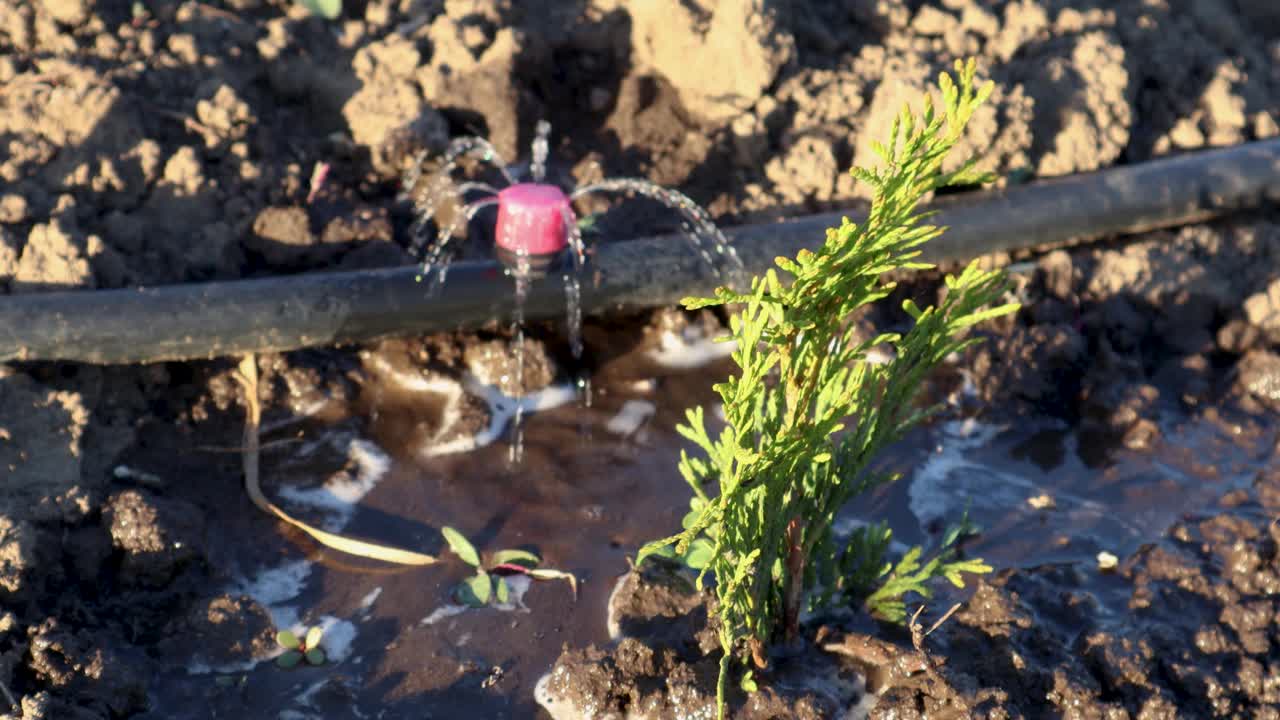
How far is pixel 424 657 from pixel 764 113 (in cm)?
337

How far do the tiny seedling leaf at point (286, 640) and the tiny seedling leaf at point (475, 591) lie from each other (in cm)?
59

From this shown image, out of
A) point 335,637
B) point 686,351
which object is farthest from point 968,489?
point 335,637

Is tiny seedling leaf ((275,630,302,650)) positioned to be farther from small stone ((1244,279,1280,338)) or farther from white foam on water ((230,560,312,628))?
small stone ((1244,279,1280,338))

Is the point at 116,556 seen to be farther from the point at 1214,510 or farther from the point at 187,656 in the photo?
the point at 1214,510

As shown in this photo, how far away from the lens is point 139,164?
534 cm

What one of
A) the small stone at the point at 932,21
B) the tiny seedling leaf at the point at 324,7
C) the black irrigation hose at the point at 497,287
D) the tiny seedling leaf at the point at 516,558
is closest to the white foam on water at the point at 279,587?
the tiny seedling leaf at the point at 516,558

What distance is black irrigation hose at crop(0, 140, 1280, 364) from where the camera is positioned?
15.2 feet

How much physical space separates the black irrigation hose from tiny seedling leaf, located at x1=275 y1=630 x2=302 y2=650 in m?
1.30

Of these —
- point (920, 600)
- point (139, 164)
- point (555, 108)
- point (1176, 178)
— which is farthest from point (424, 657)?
point (1176, 178)

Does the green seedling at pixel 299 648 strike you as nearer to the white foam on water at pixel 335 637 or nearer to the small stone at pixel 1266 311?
the white foam on water at pixel 335 637

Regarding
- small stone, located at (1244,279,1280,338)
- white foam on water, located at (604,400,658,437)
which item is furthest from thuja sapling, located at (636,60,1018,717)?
small stone, located at (1244,279,1280,338)

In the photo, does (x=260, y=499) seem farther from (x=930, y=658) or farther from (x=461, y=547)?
(x=930, y=658)

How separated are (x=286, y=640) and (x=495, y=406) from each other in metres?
1.44

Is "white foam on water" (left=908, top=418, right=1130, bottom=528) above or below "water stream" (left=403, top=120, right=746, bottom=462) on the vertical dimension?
below
